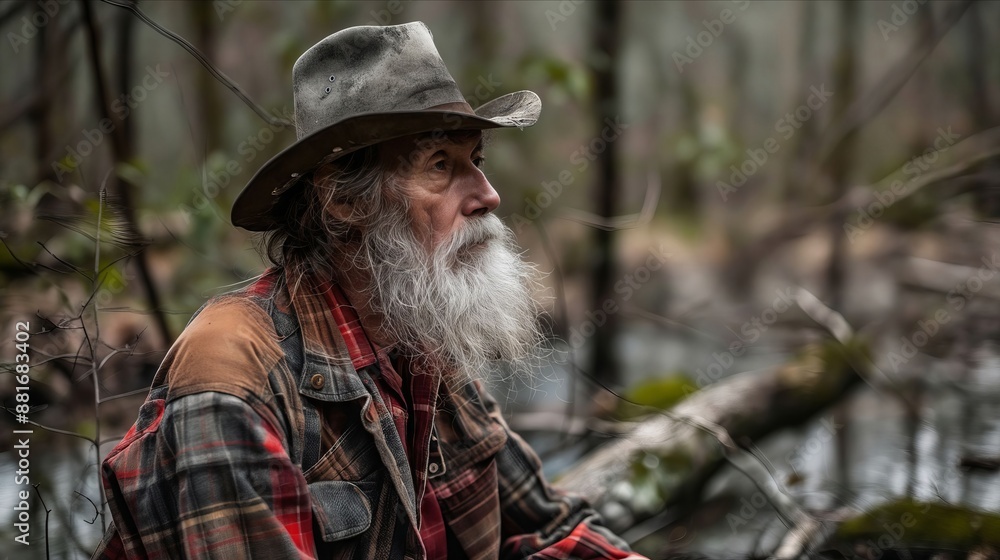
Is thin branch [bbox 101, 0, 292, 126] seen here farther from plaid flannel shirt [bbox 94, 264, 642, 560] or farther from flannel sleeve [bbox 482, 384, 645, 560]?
flannel sleeve [bbox 482, 384, 645, 560]

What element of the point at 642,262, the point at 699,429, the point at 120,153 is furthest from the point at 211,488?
the point at 642,262

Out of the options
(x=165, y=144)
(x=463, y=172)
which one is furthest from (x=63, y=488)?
(x=165, y=144)

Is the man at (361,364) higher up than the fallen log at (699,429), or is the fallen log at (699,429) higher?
the man at (361,364)

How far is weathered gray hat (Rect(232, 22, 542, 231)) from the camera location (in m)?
2.05

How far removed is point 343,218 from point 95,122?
366 cm

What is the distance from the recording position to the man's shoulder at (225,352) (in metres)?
1.76

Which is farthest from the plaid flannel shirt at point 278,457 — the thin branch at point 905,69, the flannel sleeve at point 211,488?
the thin branch at point 905,69

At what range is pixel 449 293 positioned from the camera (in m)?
2.24

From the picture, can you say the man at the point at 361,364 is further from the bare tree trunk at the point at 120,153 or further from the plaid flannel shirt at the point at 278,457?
the bare tree trunk at the point at 120,153

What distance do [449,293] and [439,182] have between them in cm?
30

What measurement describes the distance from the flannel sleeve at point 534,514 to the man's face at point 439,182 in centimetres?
60

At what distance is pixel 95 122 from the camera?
511cm

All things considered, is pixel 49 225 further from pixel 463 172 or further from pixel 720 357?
pixel 720 357

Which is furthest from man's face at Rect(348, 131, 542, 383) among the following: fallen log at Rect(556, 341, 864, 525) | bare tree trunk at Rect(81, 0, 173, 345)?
bare tree trunk at Rect(81, 0, 173, 345)
